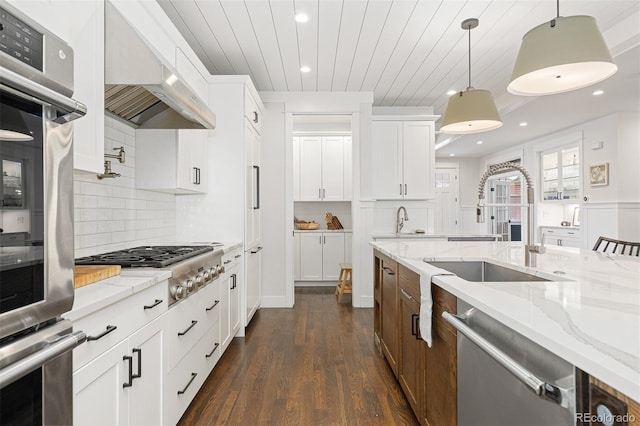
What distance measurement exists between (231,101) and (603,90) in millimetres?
4363

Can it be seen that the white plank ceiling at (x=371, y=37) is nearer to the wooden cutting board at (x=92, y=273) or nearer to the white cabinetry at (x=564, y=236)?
the wooden cutting board at (x=92, y=273)

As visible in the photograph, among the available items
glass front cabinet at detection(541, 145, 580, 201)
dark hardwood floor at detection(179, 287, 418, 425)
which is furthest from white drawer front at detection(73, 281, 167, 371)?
glass front cabinet at detection(541, 145, 580, 201)

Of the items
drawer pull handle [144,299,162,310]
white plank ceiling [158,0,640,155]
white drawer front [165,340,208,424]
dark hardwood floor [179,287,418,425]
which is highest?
white plank ceiling [158,0,640,155]

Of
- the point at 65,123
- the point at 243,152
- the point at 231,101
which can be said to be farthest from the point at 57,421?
the point at 231,101

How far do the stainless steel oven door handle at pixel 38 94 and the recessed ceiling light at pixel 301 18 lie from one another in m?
2.29

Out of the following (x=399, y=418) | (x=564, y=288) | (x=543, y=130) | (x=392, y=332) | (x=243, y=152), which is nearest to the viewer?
(x=564, y=288)

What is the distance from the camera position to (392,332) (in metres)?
2.43

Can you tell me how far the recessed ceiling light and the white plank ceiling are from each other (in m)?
0.03

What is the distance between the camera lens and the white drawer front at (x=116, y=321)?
3.62 feet

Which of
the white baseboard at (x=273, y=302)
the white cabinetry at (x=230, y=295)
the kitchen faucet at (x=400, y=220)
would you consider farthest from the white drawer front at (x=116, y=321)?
the kitchen faucet at (x=400, y=220)

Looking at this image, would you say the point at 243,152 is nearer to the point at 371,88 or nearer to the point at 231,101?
the point at 231,101

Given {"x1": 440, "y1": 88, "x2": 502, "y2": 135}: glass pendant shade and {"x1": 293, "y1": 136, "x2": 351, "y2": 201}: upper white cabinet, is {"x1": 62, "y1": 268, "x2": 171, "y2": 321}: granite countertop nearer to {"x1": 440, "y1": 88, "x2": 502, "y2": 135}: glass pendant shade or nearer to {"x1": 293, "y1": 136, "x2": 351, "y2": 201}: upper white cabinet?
{"x1": 440, "y1": 88, "x2": 502, "y2": 135}: glass pendant shade

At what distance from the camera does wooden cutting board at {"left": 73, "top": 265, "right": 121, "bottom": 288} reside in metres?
1.33

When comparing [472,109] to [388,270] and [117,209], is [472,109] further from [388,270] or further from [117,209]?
[117,209]
